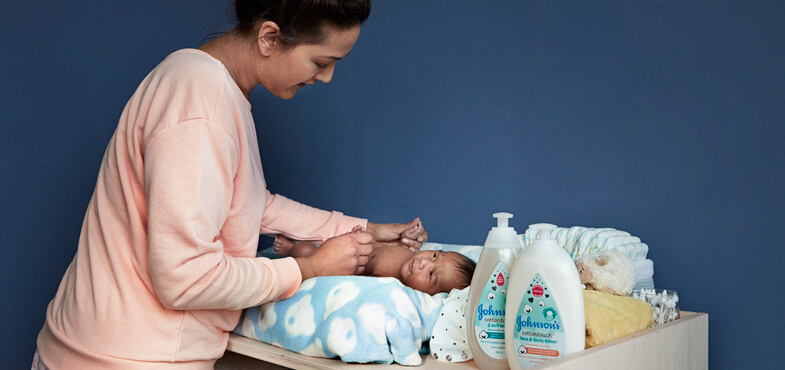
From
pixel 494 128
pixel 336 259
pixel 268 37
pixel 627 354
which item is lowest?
pixel 627 354

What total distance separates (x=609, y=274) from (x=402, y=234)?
0.62 m

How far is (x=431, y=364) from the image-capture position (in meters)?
0.96

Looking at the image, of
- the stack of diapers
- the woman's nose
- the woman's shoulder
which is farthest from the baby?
the woman's shoulder

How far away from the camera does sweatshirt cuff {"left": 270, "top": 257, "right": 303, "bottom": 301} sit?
1.05 metres

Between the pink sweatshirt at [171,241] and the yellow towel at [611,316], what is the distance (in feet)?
1.63

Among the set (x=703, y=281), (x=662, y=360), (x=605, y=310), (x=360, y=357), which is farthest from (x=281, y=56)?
(x=703, y=281)

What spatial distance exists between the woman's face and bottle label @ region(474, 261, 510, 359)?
50 centimetres

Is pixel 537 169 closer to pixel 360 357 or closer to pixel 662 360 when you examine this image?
pixel 662 360

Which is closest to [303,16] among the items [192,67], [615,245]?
[192,67]

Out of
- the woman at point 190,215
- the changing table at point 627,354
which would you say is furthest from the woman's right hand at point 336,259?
the changing table at point 627,354

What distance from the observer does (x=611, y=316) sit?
911 millimetres

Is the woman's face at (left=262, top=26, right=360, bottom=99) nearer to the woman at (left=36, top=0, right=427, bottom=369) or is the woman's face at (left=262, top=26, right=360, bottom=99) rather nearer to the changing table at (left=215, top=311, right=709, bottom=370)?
the woman at (left=36, top=0, right=427, bottom=369)

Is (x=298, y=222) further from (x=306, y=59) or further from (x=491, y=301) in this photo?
(x=491, y=301)

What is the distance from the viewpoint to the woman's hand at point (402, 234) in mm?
1552
